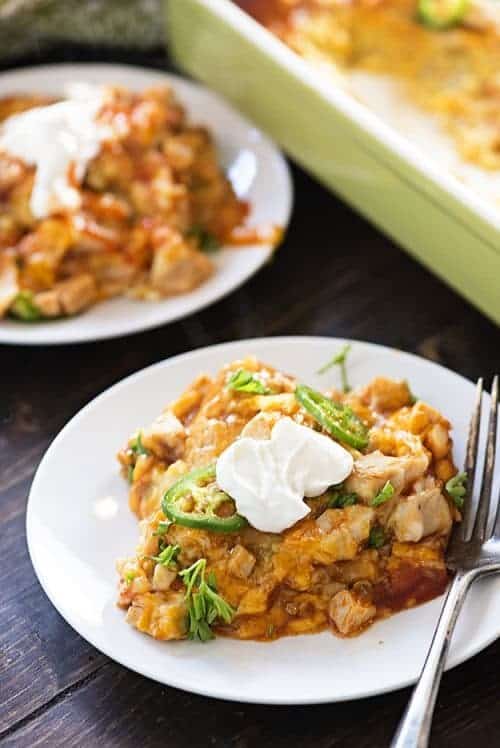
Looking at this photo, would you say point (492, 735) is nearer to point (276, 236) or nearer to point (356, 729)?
point (356, 729)

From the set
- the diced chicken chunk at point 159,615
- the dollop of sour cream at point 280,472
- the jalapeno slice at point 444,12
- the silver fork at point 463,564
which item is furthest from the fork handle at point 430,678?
the jalapeno slice at point 444,12

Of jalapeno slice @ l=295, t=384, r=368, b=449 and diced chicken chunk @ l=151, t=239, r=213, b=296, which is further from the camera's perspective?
diced chicken chunk @ l=151, t=239, r=213, b=296

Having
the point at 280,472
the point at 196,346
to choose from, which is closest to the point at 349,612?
the point at 280,472

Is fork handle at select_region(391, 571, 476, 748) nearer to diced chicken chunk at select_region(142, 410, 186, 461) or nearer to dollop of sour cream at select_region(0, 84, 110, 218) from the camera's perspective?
diced chicken chunk at select_region(142, 410, 186, 461)

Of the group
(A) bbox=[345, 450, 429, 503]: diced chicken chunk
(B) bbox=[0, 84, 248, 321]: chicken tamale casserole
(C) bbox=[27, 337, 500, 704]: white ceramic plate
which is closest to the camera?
(C) bbox=[27, 337, 500, 704]: white ceramic plate

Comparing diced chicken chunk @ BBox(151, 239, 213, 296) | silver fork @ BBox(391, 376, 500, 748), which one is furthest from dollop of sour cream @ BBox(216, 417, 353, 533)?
diced chicken chunk @ BBox(151, 239, 213, 296)

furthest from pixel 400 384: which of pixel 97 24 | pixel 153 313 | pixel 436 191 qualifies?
pixel 97 24

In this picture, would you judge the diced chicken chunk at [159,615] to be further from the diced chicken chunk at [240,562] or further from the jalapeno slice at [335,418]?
the jalapeno slice at [335,418]

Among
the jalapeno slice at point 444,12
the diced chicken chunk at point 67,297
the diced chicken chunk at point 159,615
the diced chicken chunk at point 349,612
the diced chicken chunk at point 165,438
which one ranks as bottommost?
the diced chicken chunk at point 67,297
